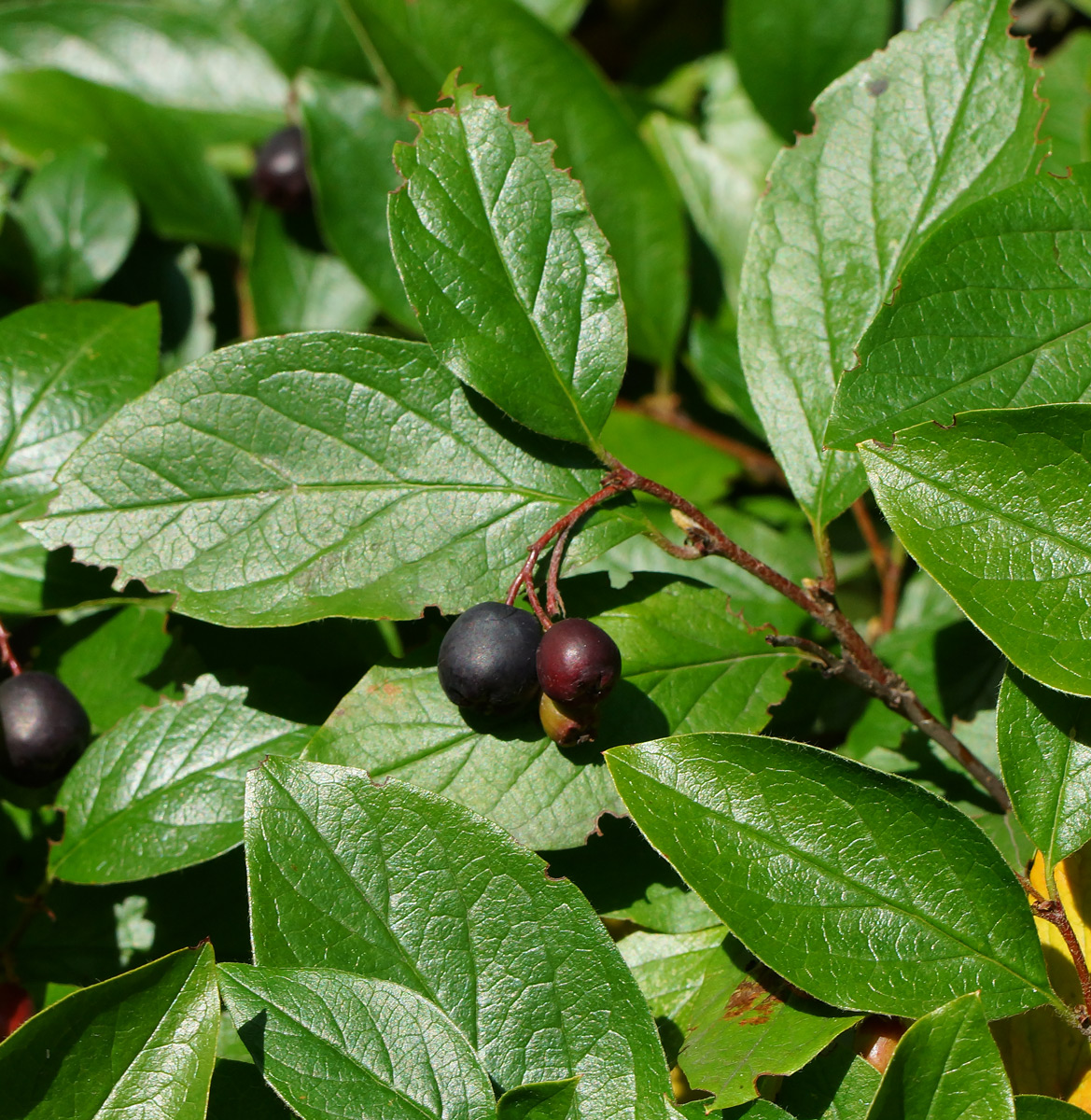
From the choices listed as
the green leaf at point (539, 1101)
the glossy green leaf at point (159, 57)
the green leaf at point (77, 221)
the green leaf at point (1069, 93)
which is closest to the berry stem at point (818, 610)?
the green leaf at point (539, 1101)

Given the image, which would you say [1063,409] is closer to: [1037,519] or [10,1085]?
[1037,519]

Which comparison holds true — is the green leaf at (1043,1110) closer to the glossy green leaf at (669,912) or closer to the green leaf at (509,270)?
the glossy green leaf at (669,912)

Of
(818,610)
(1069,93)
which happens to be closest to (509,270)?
(818,610)

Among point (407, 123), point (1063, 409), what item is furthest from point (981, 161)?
point (407, 123)

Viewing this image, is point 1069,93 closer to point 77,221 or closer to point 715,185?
point 715,185

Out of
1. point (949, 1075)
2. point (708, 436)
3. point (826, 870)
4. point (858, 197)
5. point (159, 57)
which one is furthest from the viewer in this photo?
point (159, 57)

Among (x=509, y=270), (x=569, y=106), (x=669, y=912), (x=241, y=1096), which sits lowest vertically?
(x=241, y=1096)

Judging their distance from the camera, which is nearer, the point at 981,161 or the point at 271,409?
the point at 271,409

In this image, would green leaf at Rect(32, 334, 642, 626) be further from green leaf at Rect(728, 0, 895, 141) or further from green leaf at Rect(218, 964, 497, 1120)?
green leaf at Rect(728, 0, 895, 141)
